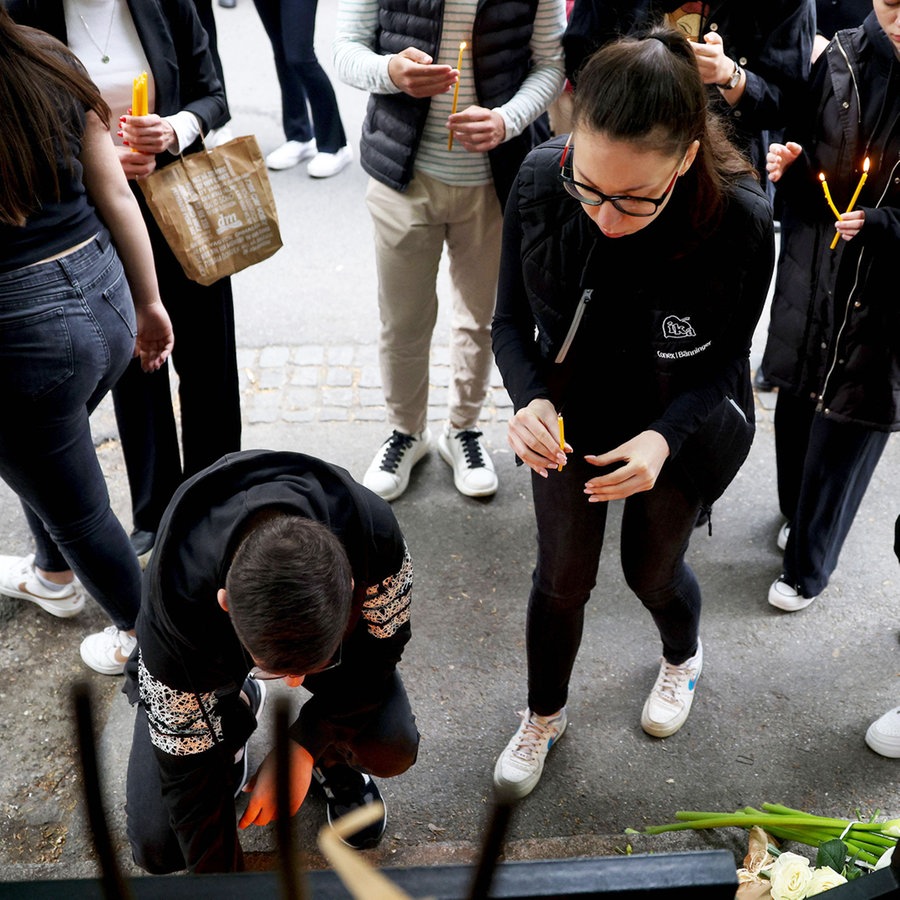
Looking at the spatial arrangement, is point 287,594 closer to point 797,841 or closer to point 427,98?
point 797,841

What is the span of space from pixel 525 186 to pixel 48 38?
40.7 inches

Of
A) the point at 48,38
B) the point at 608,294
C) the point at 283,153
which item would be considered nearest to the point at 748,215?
the point at 608,294

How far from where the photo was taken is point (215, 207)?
2.51m

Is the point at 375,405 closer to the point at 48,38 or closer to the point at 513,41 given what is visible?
the point at 513,41

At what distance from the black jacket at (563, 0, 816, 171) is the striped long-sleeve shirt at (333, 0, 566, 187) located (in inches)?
7.0

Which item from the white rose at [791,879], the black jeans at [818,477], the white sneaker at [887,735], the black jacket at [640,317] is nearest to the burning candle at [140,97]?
the black jacket at [640,317]

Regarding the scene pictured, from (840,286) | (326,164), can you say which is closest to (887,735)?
(840,286)

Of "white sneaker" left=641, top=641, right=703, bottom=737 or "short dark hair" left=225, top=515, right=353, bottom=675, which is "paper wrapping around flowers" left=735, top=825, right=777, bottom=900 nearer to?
"white sneaker" left=641, top=641, right=703, bottom=737

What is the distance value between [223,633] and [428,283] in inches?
61.1

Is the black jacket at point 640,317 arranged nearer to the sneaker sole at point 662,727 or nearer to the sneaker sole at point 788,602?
the sneaker sole at point 662,727

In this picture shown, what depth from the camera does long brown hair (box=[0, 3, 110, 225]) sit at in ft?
5.86

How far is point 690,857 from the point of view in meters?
0.72

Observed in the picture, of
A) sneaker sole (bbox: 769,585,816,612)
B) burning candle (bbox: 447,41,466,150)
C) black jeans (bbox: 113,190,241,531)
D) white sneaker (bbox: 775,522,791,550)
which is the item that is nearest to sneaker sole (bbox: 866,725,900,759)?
sneaker sole (bbox: 769,585,816,612)

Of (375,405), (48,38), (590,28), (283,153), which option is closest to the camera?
(48,38)
